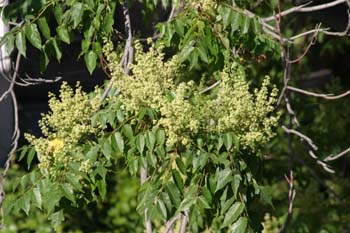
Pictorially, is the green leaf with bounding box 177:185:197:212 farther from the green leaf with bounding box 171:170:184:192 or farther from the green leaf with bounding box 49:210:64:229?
the green leaf with bounding box 49:210:64:229

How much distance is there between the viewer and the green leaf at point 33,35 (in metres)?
4.00

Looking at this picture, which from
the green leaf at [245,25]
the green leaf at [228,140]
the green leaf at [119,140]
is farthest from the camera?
the green leaf at [245,25]

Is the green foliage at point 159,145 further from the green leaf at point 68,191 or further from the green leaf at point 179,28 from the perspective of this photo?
the green leaf at point 179,28

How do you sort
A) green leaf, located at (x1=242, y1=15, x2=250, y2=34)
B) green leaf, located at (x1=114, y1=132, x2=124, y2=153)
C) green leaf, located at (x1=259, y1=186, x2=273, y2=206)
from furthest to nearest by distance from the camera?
green leaf, located at (x1=242, y1=15, x2=250, y2=34)
green leaf, located at (x1=259, y1=186, x2=273, y2=206)
green leaf, located at (x1=114, y1=132, x2=124, y2=153)

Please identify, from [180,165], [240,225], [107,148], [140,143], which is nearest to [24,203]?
[107,148]

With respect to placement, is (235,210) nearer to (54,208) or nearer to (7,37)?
(54,208)

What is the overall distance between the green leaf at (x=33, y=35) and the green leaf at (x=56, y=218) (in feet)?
2.34

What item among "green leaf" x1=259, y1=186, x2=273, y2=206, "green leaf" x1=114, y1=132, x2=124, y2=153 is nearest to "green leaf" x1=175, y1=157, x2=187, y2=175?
"green leaf" x1=114, y1=132, x2=124, y2=153

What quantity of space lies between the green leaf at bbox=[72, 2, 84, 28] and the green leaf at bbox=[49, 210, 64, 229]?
0.79 m

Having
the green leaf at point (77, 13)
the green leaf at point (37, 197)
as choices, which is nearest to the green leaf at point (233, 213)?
the green leaf at point (37, 197)

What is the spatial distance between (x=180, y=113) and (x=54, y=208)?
26.2 inches

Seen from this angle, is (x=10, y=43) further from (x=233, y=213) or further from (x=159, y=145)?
(x=233, y=213)

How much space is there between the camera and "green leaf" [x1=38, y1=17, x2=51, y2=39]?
4.04 m

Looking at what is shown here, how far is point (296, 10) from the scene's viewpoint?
4.70m
